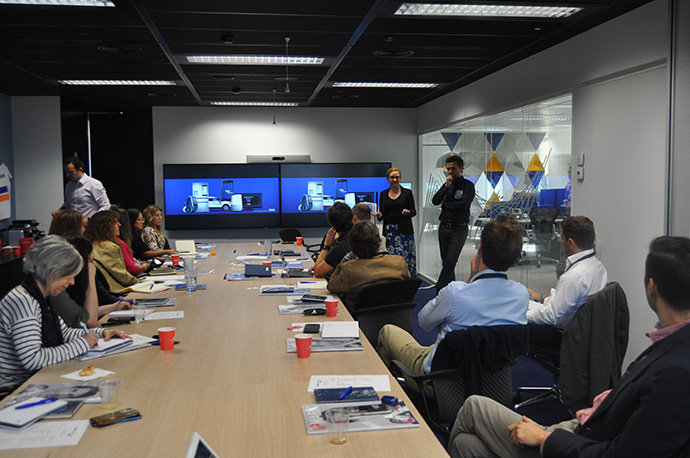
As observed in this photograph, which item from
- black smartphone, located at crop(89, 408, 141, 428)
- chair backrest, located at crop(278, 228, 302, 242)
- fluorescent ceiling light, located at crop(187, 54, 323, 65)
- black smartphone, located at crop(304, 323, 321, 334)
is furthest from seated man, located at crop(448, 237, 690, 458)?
chair backrest, located at crop(278, 228, 302, 242)

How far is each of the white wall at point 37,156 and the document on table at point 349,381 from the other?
8.36 metres

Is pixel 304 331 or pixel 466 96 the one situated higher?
pixel 466 96

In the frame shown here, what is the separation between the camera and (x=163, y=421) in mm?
1948

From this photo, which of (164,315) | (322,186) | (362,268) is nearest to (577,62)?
(362,268)

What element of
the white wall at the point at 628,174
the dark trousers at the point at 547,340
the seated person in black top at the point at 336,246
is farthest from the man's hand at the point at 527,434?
the seated person in black top at the point at 336,246

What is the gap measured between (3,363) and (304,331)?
1.39 m

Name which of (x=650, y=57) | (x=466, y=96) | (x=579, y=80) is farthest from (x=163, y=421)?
(x=466, y=96)

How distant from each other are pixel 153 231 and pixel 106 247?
8.14 feet

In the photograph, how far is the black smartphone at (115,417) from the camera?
6.24 feet

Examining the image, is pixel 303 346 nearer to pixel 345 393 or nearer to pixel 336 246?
pixel 345 393

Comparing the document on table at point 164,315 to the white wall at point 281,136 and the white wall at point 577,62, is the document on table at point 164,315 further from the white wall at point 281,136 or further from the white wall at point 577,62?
the white wall at point 281,136

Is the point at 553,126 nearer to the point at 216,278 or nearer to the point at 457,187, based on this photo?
the point at 457,187

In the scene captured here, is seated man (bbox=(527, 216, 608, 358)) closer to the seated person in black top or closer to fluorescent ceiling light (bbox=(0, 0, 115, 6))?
the seated person in black top

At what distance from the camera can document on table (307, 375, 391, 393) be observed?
7.42 ft
